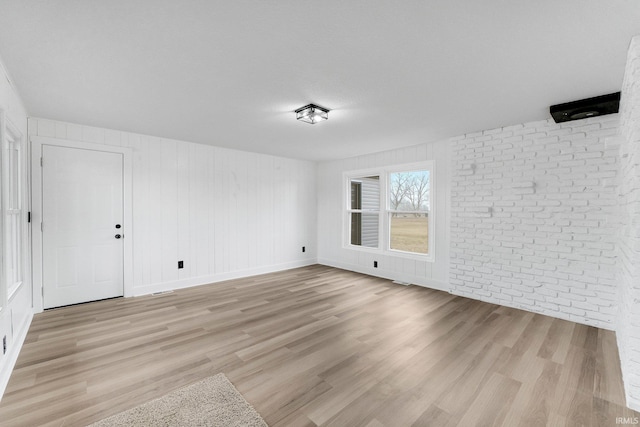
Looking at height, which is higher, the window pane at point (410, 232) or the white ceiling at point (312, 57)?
the white ceiling at point (312, 57)

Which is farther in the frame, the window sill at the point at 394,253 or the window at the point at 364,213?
the window at the point at 364,213

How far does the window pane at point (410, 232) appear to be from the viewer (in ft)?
16.0

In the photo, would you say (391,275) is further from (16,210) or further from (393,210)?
(16,210)

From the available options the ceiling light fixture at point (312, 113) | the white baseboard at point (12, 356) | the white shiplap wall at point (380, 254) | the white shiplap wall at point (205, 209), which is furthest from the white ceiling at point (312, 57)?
the white baseboard at point (12, 356)

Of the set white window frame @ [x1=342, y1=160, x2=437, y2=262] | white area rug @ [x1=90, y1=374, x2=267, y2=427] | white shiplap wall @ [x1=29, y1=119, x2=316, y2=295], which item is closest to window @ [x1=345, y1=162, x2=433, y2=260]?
white window frame @ [x1=342, y1=160, x2=437, y2=262]

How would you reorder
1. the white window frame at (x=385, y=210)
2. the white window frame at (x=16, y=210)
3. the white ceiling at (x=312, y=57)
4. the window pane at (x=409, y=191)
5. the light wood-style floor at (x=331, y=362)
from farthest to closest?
the window pane at (x=409, y=191) < the white window frame at (x=385, y=210) < the white window frame at (x=16, y=210) < the light wood-style floor at (x=331, y=362) < the white ceiling at (x=312, y=57)

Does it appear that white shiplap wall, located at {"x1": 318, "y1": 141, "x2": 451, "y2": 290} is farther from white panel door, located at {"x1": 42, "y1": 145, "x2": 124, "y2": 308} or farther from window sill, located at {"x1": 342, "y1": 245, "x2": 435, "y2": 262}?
white panel door, located at {"x1": 42, "y1": 145, "x2": 124, "y2": 308}

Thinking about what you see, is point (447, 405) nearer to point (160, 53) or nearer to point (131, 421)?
point (131, 421)

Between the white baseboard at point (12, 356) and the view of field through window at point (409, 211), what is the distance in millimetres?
4989

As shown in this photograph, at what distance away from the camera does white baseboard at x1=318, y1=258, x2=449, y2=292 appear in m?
4.59

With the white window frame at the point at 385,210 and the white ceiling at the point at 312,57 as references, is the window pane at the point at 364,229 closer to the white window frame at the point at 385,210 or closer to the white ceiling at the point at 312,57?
the white window frame at the point at 385,210

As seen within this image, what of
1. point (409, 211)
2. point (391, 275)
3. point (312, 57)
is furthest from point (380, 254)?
point (312, 57)

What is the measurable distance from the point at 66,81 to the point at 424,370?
13.0 ft

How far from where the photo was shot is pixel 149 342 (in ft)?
9.04
